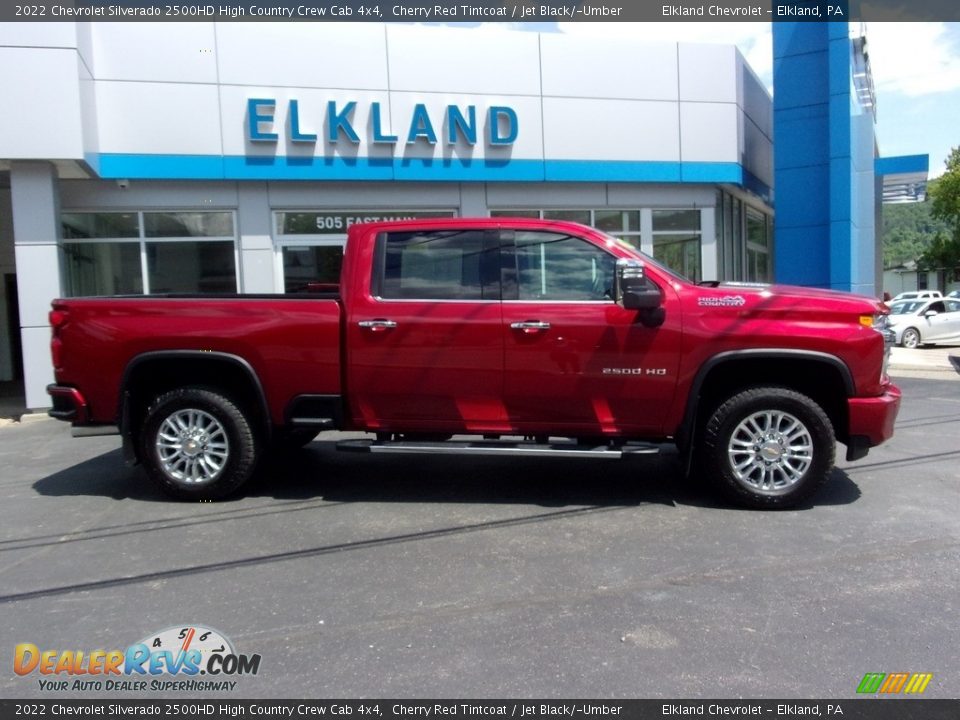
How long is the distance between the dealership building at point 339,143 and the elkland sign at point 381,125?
3 cm

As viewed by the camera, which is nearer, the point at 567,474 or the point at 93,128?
the point at 567,474

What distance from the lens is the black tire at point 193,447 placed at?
584cm

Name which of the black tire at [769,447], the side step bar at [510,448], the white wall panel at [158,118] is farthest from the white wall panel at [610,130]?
the black tire at [769,447]

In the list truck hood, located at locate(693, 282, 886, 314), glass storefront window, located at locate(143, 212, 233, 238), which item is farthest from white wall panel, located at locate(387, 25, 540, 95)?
truck hood, located at locate(693, 282, 886, 314)

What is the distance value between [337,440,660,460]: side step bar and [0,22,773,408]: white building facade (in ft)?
22.7

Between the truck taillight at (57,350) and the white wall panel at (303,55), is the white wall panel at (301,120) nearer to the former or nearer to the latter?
the white wall panel at (303,55)

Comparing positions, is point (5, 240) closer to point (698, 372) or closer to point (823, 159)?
point (698, 372)

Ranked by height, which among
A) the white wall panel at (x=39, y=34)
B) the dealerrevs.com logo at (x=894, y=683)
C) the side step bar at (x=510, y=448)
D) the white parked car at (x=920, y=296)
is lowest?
the dealerrevs.com logo at (x=894, y=683)

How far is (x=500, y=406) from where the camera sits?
18.5 feet

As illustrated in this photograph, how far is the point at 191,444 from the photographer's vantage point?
5.87 m

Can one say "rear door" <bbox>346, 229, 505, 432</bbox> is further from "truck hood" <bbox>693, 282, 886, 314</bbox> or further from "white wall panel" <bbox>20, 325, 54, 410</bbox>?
"white wall panel" <bbox>20, 325, 54, 410</bbox>

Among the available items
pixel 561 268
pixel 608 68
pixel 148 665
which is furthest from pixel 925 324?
pixel 148 665

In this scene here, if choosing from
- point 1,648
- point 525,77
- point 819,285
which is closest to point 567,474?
point 1,648

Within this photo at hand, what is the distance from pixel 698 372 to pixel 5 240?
50.2 feet
